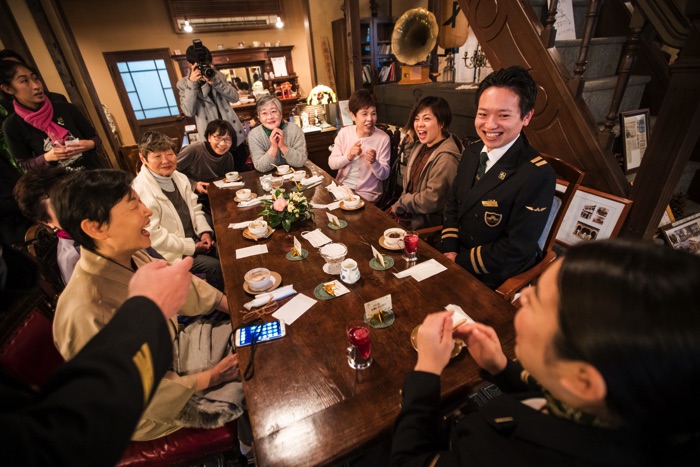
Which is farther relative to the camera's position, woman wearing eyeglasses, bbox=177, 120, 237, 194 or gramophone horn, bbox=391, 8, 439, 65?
gramophone horn, bbox=391, 8, 439, 65

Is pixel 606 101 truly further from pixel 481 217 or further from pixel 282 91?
pixel 282 91

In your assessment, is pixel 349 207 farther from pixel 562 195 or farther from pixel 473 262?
pixel 562 195

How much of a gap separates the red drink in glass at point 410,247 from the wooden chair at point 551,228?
0.46 metres

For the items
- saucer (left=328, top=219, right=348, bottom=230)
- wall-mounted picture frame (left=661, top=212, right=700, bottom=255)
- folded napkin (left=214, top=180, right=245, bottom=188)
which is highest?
folded napkin (left=214, top=180, right=245, bottom=188)

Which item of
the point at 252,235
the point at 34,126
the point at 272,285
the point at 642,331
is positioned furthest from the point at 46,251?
the point at 642,331

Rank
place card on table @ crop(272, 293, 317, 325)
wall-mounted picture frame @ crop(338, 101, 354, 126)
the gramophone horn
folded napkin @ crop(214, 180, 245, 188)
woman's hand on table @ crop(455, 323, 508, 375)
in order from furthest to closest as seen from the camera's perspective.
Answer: wall-mounted picture frame @ crop(338, 101, 354, 126) → the gramophone horn → folded napkin @ crop(214, 180, 245, 188) → place card on table @ crop(272, 293, 317, 325) → woman's hand on table @ crop(455, 323, 508, 375)

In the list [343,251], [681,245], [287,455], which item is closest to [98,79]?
[343,251]

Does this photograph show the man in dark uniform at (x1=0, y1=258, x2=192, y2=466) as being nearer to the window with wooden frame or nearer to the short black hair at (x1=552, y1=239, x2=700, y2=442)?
the short black hair at (x1=552, y1=239, x2=700, y2=442)

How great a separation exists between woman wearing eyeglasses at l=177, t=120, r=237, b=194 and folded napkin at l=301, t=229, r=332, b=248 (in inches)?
67.0

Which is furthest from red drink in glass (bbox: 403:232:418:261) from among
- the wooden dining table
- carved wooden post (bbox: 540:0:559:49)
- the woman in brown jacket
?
carved wooden post (bbox: 540:0:559:49)

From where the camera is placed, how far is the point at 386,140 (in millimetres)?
3023

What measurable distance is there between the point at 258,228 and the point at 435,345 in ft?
4.54

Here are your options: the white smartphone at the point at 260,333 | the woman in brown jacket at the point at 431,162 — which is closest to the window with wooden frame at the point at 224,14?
the woman in brown jacket at the point at 431,162

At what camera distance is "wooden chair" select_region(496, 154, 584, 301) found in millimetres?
1546
